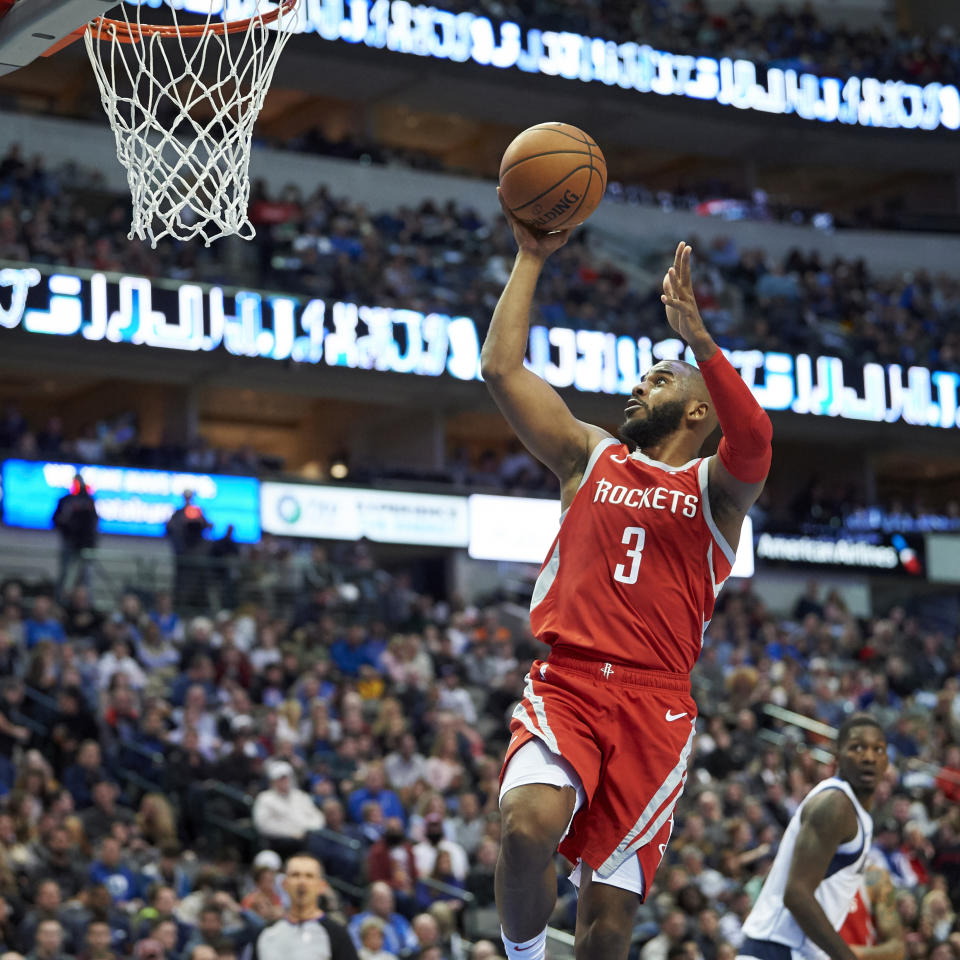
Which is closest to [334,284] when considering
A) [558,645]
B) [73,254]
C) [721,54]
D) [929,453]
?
[73,254]

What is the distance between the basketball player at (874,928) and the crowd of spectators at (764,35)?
2346 cm

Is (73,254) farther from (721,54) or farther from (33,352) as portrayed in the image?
(721,54)

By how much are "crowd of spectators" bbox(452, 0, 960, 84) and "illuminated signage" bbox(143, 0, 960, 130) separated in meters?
0.22

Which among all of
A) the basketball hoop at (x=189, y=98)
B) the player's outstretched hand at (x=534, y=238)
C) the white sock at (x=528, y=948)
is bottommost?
the white sock at (x=528, y=948)

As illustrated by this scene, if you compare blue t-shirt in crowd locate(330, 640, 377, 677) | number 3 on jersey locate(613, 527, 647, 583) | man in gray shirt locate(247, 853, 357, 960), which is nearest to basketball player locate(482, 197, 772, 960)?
number 3 on jersey locate(613, 527, 647, 583)

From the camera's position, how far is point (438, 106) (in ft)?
98.7

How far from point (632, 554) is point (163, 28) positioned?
347 centimetres

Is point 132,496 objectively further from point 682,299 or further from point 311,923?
point 682,299

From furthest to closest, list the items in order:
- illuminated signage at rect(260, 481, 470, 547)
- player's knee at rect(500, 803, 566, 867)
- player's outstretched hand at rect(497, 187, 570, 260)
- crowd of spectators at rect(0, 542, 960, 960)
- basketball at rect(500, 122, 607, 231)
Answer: illuminated signage at rect(260, 481, 470, 547)
crowd of spectators at rect(0, 542, 960, 960)
player's outstretched hand at rect(497, 187, 570, 260)
basketball at rect(500, 122, 607, 231)
player's knee at rect(500, 803, 566, 867)

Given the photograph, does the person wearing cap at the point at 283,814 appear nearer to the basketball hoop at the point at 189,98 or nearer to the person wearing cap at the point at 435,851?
the person wearing cap at the point at 435,851

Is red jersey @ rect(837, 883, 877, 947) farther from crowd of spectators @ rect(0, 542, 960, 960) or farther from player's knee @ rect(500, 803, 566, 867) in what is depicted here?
crowd of spectators @ rect(0, 542, 960, 960)

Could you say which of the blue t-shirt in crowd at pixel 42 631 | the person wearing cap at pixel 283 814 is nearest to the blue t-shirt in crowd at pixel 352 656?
the blue t-shirt in crowd at pixel 42 631

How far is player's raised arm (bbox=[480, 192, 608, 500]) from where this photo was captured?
4.99 metres

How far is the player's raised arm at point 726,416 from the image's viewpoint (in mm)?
4668
